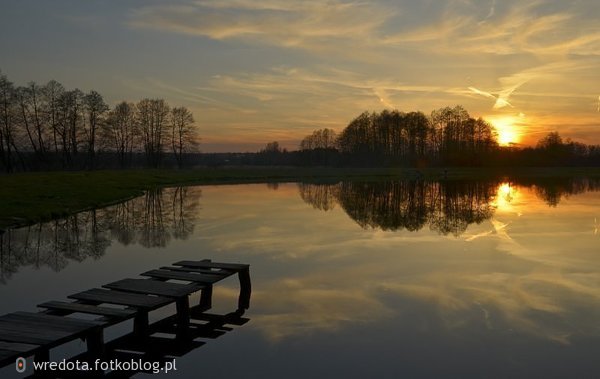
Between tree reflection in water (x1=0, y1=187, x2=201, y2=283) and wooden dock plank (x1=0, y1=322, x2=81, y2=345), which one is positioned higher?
wooden dock plank (x1=0, y1=322, x2=81, y2=345)

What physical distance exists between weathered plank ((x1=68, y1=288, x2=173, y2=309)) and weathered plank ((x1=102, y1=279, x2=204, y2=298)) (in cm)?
23

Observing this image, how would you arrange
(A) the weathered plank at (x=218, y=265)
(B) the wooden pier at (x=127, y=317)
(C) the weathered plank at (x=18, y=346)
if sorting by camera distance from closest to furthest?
(C) the weathered plank at (x=18, y=346) → (B) the wooden pier at (x=127, y=317) → (A) the weathered plank at (x=218, y=265)

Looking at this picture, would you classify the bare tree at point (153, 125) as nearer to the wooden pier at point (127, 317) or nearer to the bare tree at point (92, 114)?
the bare tree at point (92, 114)

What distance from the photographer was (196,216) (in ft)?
110

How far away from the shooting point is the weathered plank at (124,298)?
35.6 ft

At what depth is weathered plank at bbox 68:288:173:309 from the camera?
35.6 feet

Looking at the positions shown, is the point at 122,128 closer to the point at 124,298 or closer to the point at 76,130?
the point at 76,130

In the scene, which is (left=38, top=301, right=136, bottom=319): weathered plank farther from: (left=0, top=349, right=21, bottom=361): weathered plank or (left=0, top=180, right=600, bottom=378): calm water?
(left=0, top=349, right=21, bottom=361): weathered plank

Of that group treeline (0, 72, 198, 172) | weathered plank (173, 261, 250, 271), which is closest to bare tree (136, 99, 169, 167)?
treeline (0, 72, 198, 172)

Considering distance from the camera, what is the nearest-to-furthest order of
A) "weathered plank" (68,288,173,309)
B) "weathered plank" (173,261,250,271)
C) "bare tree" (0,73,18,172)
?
"weathered plank" (68,288,173,309) < "weathered plank" (173,261,250,271) < "bare tree" (0,73,18,172)

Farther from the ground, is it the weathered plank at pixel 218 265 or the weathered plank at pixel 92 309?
the weathered plank at pixel 218 265

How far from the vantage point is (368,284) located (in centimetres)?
1513

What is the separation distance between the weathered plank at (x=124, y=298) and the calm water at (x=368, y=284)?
1.09m

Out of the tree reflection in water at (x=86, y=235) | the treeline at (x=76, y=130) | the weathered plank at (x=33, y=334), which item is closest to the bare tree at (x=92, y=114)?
the treeline at (x=76, y=130)
